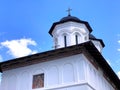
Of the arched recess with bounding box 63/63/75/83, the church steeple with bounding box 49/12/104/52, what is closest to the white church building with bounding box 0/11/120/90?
the arched recess with bounding box 63/63/75/83

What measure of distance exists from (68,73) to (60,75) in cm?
48

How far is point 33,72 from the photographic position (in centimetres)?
1597

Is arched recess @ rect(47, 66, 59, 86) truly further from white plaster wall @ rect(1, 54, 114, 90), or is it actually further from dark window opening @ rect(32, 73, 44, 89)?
dark window opening @ rect(32, 73, 44, 89)

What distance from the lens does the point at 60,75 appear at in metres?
15.0

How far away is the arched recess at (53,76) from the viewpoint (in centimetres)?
1507

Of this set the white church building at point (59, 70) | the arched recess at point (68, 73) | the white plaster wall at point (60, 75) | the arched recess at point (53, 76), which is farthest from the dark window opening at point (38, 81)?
the arched recess at point (68, 73)

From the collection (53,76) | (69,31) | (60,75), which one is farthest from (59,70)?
(69,31)

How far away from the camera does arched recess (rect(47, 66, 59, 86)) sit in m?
15.1

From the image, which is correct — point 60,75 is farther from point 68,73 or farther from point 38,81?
point 38,81

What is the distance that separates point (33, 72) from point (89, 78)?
11.0ft

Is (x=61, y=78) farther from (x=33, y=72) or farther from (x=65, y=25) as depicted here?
(x=65, y=25)

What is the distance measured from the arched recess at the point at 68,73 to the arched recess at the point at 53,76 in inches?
18.6

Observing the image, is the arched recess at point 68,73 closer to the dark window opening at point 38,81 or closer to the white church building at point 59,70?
the white church building at point 59,70

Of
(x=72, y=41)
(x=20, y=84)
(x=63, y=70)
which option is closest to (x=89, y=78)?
(x=63, y=70)
